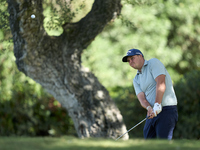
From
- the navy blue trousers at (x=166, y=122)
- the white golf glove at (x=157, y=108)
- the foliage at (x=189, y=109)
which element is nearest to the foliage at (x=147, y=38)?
the foliage at (x=189, y=109)

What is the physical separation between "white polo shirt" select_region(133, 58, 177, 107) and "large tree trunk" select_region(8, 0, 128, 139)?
3.57ft

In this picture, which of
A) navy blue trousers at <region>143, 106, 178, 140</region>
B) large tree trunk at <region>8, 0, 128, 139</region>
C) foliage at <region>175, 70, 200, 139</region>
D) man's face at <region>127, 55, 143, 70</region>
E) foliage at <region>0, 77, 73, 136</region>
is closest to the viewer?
navy blue trousers at <region>143, 106, 178, 140</region>

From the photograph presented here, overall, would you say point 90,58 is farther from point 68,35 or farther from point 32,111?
point 68,35

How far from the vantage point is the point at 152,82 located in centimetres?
430

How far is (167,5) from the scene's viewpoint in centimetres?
1496

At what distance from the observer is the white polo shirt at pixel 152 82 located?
4.14 metres

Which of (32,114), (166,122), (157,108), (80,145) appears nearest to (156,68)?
(157,108)

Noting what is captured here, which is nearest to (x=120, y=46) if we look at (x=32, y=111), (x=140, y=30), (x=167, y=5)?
(x=140, y=30)

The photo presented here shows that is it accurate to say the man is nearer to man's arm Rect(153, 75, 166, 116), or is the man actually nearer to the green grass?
man's arm Rect(153, 75, 166, 116)

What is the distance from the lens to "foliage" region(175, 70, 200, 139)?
23.0 feet

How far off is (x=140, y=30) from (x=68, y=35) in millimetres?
9607

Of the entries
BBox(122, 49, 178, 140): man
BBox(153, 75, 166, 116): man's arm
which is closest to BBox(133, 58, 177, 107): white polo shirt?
BBox(122, 49, 178, 140): man

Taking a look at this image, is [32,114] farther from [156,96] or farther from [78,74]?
[156,96]

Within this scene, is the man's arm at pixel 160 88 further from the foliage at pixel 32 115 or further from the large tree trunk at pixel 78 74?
the foliage at pixel 32 115
